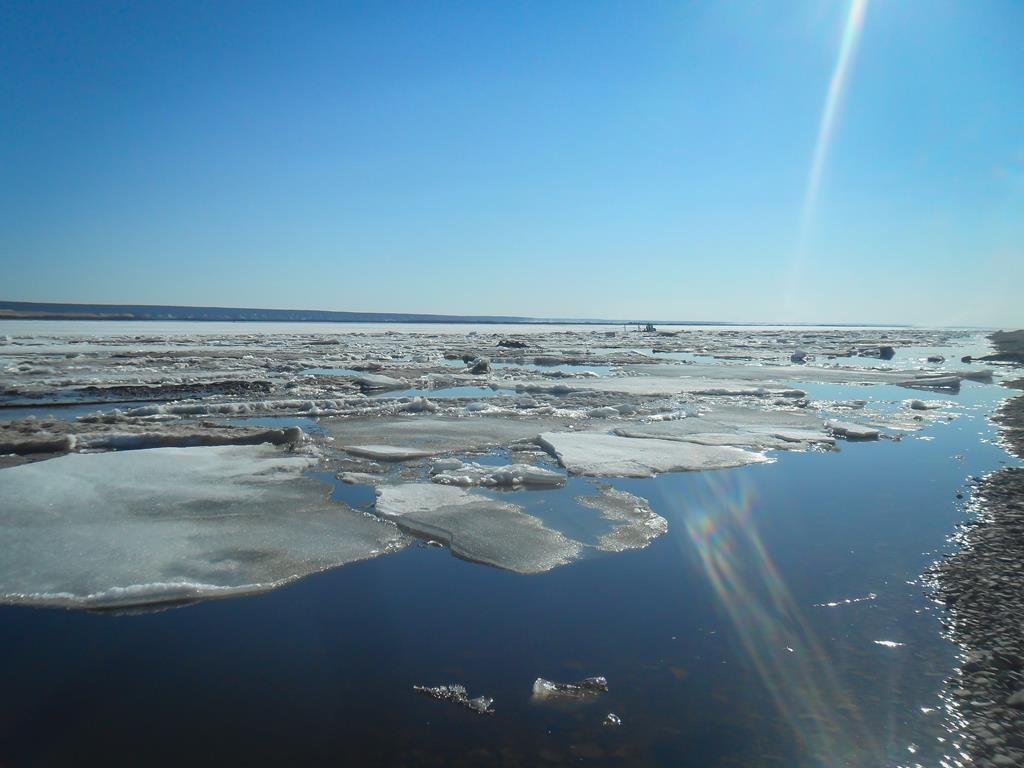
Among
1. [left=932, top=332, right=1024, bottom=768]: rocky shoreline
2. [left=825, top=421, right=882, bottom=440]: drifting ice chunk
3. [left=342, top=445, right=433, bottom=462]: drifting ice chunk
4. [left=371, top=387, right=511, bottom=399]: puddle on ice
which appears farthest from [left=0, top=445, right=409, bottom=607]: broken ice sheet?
[left=825, top=421, right=882, bottom=440]: drifting ice chunk

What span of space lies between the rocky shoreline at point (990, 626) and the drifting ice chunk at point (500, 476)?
133 inches

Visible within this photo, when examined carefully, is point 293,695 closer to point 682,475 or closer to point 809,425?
point 682,475

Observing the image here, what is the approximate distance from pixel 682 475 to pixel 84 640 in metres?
5.56

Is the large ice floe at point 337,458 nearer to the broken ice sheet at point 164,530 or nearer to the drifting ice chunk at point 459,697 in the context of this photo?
the broken ice sheet at point 164,530

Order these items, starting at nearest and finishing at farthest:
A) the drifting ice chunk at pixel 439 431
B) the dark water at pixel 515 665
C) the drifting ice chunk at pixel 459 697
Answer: the dark water at pixel 515 665, the drifting ice chunk at pixel 459 697, the drifting ice chunk at pixel 439 431

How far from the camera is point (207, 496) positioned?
568 centimetres

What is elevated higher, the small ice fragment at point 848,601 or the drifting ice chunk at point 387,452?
the drifting ice chunk at point 387,452

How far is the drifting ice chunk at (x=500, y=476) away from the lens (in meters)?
6.39

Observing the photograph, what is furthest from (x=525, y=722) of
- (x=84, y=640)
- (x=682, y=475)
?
(x=682, y=475)

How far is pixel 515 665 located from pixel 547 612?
1.94ft

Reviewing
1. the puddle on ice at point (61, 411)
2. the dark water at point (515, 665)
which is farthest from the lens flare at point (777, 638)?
the puddle on ice at point (61, 411)

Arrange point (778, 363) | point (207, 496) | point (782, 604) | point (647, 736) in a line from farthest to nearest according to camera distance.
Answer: point (778, 363), point (207, 496), point (782, 604), point (647, 736)

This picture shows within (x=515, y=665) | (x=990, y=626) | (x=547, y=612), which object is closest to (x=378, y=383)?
(x=547, y=612)

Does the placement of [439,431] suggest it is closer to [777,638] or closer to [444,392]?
[444,392]
